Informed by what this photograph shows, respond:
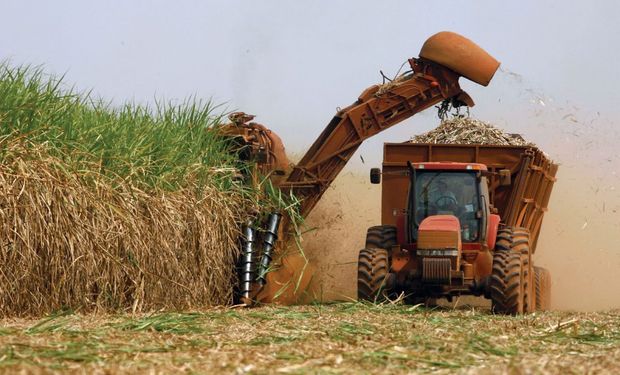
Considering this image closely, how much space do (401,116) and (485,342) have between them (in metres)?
7.22

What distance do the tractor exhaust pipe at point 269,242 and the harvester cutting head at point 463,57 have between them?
2.98 m

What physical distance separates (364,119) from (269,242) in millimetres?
2258

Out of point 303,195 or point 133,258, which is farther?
point 303,195

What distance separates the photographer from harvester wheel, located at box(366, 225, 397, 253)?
1418 centimetres

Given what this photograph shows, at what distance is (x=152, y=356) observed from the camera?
760 cm

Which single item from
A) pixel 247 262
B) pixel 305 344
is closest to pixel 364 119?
pixel 247 262

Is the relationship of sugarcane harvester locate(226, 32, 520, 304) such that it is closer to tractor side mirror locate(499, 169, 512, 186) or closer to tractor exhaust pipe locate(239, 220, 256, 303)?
tractor exhaust pipe locate(239, 220, 256, 303)

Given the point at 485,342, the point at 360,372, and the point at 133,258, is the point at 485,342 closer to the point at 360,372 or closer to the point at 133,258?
the point at 360,372

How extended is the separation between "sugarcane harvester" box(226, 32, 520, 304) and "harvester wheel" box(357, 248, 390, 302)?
5.75 feet

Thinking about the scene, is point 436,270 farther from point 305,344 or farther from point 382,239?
point 305,344

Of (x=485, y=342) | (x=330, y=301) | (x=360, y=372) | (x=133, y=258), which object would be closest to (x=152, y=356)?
(x=360, y=372)

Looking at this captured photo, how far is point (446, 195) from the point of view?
1382cm

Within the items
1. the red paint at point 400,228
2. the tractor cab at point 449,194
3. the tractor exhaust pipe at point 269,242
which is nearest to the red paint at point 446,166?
the tractor cab at point 449,194

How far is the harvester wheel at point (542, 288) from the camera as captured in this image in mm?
15305
